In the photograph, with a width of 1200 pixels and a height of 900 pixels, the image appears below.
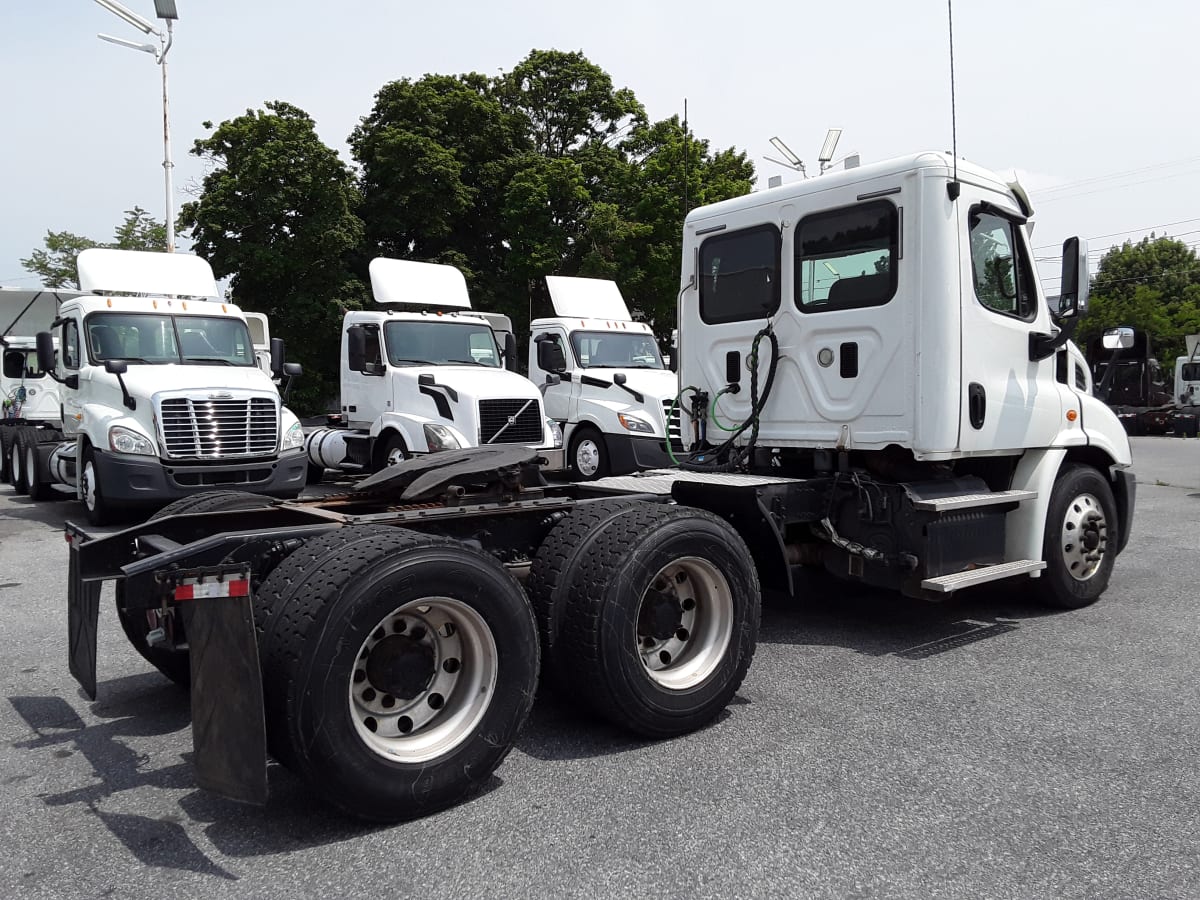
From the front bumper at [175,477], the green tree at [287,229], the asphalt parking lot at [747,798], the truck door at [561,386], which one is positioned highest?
the green tree at [287,229]

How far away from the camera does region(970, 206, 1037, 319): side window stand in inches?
232

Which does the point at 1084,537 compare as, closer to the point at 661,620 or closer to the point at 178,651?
the point at 661,620

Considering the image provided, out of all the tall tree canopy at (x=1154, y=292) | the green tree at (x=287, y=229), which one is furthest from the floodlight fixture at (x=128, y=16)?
the tall tree canopy at (x=1154, y=292)

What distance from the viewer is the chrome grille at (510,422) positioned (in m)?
12.6

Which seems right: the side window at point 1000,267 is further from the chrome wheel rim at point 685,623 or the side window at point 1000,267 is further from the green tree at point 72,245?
the green tree at point 72,245

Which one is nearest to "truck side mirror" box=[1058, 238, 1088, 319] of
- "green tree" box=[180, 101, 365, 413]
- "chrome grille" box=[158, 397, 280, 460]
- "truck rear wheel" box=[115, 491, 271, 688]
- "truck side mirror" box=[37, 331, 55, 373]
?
"truck rear wheel" box=[115, 491, 271, 688]

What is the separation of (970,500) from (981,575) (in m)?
0.45

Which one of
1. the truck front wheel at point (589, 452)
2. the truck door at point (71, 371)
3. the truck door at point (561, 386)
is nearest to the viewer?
the truck door at point (71, 371)

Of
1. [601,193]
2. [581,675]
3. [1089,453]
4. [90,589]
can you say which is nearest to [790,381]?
[1089,453]

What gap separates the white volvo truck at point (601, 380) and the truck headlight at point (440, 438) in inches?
76.1

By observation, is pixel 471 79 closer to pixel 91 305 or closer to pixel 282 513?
pixel 91 305

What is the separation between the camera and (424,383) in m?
12.9

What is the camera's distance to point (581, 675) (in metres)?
4.07

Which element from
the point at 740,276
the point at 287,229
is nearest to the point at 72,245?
the point at 287,229
